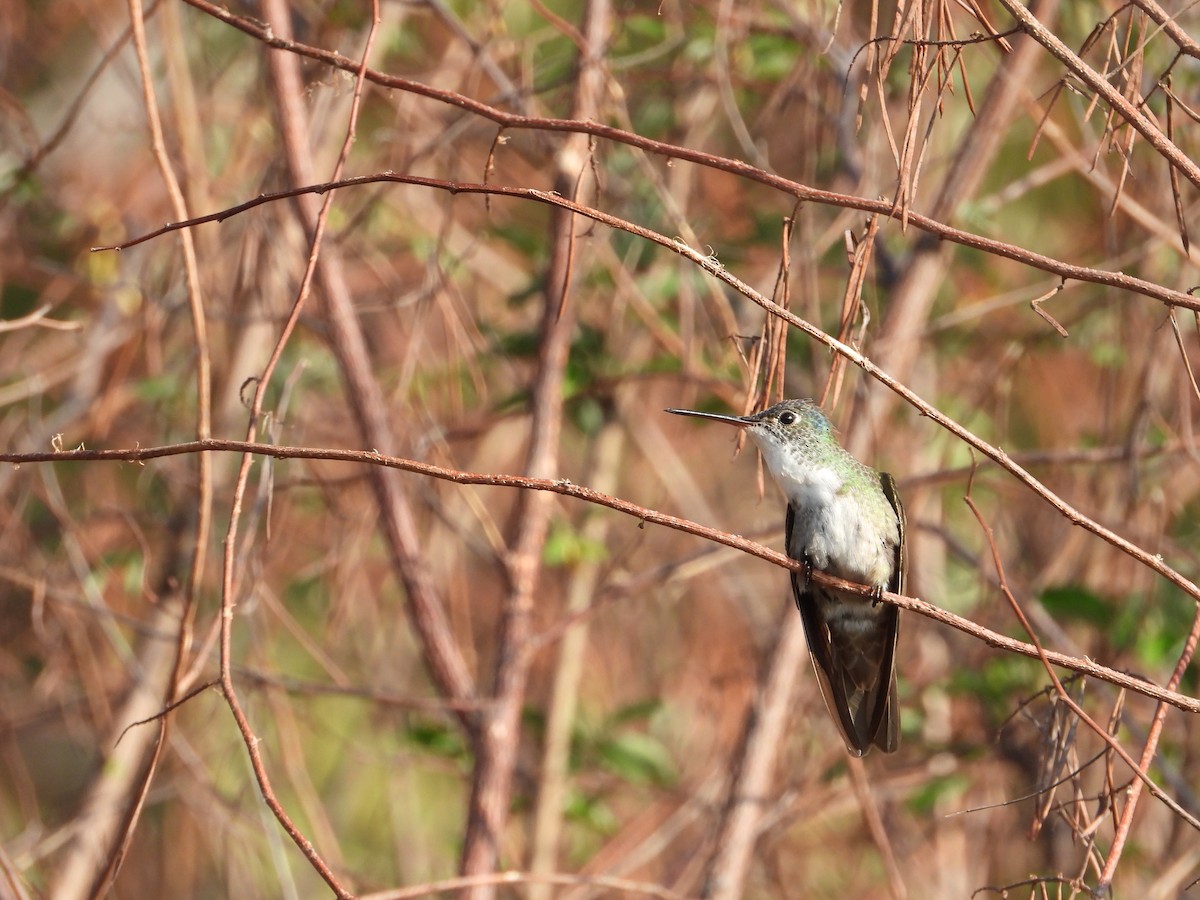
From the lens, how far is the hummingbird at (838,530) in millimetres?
3939

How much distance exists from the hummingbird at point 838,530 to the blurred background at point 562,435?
9.0 inches

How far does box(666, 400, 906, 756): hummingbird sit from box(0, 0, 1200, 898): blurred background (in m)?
0.23

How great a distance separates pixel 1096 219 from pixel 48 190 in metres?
5.19

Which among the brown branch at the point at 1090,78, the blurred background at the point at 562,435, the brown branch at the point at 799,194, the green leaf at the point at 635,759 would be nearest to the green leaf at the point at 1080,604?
the blurred background at the point at 562,435

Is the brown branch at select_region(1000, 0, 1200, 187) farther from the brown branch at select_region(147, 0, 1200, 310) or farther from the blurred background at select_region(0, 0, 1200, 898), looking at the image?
the blurred background at select_region(0, 0, 1200, 898)

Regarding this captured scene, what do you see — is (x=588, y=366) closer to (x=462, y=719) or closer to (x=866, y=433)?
(x=866, y=433)

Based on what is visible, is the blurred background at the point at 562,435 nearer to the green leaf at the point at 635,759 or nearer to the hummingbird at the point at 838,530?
the green leaf at the point at 635,759

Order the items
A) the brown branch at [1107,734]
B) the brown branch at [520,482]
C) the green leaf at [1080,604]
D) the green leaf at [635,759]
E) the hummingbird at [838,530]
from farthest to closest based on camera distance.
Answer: the green leaf at [635,759]
the green leaf at [1080,604]
the hummingbird at [838,530]
the brown branch at [1107,734]
the brown branch at [520,482]

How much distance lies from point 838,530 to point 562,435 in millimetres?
3507

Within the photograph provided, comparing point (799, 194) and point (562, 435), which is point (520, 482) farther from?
point (562, 435)

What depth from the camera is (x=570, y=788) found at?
17.4ft

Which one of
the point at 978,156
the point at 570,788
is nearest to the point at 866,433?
the point at 978,156

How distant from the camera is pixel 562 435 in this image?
732cm

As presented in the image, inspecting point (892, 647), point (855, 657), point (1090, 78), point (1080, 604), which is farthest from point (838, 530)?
point (1090, 78)
